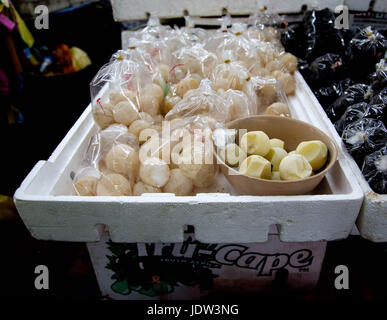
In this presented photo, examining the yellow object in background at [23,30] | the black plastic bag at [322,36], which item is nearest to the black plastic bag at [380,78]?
the black plastic bag at [322,36]

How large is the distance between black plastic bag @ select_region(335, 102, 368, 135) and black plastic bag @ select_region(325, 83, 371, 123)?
0.10 m

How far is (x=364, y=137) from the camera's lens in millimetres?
932

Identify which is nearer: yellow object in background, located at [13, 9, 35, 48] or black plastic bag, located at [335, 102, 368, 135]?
black plastic bag, located at [335, 102, 368, 135]

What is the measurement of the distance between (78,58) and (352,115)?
2.40 metres

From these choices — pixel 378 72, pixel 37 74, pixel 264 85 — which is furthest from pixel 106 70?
pixel 37 74

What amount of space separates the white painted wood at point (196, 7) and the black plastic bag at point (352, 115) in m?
1.10

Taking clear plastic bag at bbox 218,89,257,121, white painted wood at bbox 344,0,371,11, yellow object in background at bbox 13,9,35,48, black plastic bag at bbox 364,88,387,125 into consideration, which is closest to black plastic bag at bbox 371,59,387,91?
black plastic bag at bbox 364,88,387,125

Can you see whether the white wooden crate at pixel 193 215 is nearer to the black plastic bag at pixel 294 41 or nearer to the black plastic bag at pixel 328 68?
the black plastic bag at pixel 328 68

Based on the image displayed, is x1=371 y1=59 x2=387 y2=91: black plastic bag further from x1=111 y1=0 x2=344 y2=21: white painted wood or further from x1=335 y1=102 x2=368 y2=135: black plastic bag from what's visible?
x1=111 y1=0 x2=344 y2=21: white painted wood

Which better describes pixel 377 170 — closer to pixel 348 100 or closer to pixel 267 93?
pixel 348 100

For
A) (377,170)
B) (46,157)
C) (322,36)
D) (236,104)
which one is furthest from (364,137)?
(46,157)

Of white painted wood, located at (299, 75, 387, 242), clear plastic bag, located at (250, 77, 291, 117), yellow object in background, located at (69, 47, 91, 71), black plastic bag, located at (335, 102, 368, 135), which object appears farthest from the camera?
yellow object in background, located at (69, 47, 91, 71)

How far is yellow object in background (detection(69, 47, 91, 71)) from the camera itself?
8.84ft
